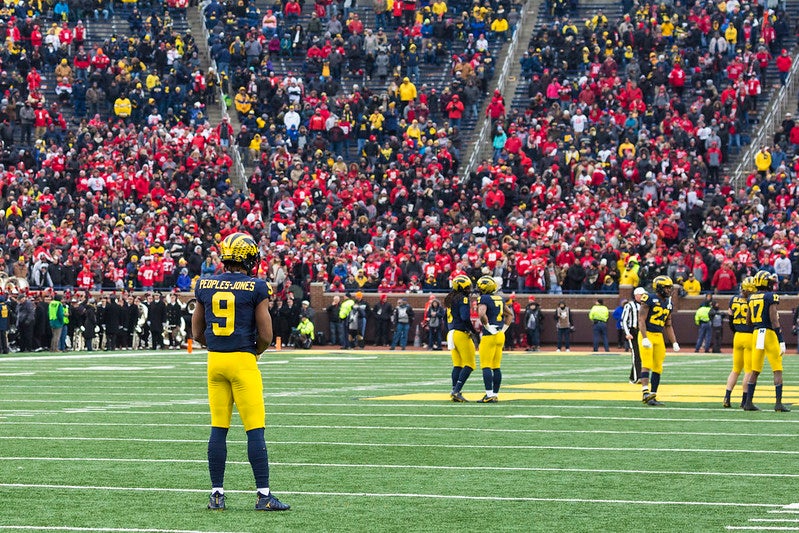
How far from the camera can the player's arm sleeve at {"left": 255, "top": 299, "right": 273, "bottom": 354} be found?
9.71m

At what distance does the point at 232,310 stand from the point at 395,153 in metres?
30.8

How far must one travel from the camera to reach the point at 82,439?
14172 millimetres

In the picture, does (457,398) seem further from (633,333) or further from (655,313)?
(633,333)

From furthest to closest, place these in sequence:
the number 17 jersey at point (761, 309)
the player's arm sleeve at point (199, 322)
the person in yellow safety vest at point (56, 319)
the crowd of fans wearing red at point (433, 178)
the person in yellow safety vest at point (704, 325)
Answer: the crowd of fans wearing red at point (433, 178) < the person in yellow safety vest at point (704, 325) < the person in yellow safety vest at point (56, 319) < the number 17 jersey at point (761, 309) < the player's arm sleeve at point (199, 322)

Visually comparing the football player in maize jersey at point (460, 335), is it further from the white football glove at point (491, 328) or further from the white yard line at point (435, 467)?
the white yard line at point (435, 467)

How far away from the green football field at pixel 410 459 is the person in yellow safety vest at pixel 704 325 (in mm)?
10970

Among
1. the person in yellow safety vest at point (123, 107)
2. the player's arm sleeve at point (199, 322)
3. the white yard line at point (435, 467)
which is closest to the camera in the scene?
the player's arm sleeve at point (199, 322)

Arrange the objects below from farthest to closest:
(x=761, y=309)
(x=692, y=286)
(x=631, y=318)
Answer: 1. (x=692, y=286)
2. (x=631, y=318)
3. (x=761, y=309)

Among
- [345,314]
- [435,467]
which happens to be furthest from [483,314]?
[345,314]

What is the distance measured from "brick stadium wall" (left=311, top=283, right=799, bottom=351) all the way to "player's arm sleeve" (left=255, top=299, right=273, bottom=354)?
2470 cm

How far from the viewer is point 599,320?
33.9 metres

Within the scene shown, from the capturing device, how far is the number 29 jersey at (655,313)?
734 inches

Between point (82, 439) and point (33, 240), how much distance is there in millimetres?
22964

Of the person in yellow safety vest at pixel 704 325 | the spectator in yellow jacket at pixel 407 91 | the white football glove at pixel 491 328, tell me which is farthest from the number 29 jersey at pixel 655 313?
the spectator in yellow jacket at pixel 407 91
